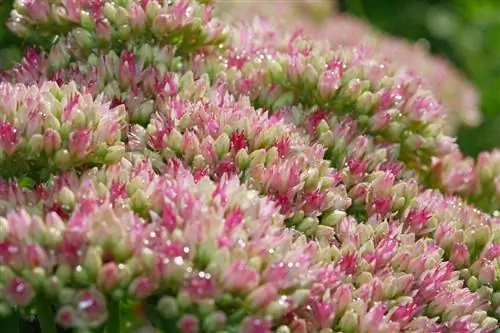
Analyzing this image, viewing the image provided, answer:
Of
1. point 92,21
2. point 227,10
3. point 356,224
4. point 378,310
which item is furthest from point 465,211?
point 227,10

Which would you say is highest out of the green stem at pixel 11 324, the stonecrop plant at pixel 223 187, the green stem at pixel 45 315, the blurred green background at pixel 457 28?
the stonecrop plant at pixel 223 187

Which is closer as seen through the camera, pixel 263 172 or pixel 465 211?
pixel 263 172

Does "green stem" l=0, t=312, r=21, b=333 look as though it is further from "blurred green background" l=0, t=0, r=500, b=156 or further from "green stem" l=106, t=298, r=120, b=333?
"blurred green background" l=0, t=0, r=500, b=156

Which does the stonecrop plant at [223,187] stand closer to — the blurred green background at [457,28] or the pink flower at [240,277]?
the pink flower at [240,277]

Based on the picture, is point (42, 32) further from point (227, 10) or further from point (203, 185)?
point (227, 10)

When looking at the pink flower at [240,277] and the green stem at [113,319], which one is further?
the green stem at [113,319]

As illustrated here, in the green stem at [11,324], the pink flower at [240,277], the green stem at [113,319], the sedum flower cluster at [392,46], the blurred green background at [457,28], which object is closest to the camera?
the pink flower at [240,277]

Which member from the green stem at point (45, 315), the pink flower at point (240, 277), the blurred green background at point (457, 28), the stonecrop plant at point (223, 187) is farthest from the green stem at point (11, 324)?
the blurred green background at point (457, 28)
